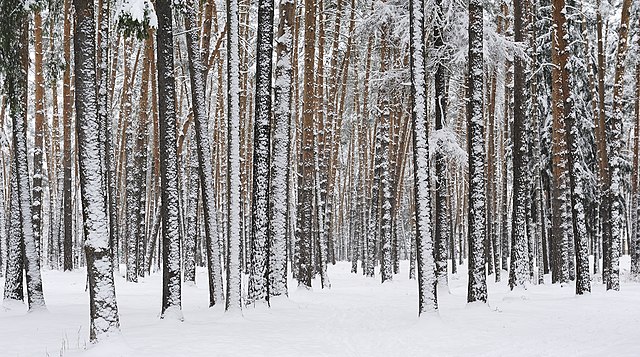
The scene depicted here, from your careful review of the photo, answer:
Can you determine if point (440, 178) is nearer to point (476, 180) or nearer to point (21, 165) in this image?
point (476, 180)

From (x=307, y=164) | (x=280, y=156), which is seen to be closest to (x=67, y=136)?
(x=307, y=164)

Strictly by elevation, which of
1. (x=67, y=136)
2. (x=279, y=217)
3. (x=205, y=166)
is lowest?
(x=279, y=217)

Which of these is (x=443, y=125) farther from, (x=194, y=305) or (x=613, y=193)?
(x=194, y=305)

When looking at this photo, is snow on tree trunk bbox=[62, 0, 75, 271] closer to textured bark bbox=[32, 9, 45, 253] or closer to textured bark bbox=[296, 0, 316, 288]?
textured bark bbox=[32, 9, 45, 253]

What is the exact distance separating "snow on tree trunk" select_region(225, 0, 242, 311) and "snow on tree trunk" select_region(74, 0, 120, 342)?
3455mm

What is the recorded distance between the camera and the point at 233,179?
1204 centimetres

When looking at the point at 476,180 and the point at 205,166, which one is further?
the point at 476,180

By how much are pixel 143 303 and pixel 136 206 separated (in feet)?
31.0

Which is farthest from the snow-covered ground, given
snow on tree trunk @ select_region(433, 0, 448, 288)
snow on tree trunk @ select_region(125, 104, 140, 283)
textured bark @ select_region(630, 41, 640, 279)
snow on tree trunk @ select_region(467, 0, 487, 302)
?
textured bark @ select_region(630, 41, 640, 279)

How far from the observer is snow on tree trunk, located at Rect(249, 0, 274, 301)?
40.5ft

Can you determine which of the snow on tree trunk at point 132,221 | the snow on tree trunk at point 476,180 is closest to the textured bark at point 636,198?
the snow on tree trunk at point 476,180

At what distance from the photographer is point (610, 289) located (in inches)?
685

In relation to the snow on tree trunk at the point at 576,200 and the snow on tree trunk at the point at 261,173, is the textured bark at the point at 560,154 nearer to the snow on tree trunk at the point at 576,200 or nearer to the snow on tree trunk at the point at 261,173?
the snow on tree trunk at the point at 576,200

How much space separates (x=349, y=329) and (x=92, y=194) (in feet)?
17.3
